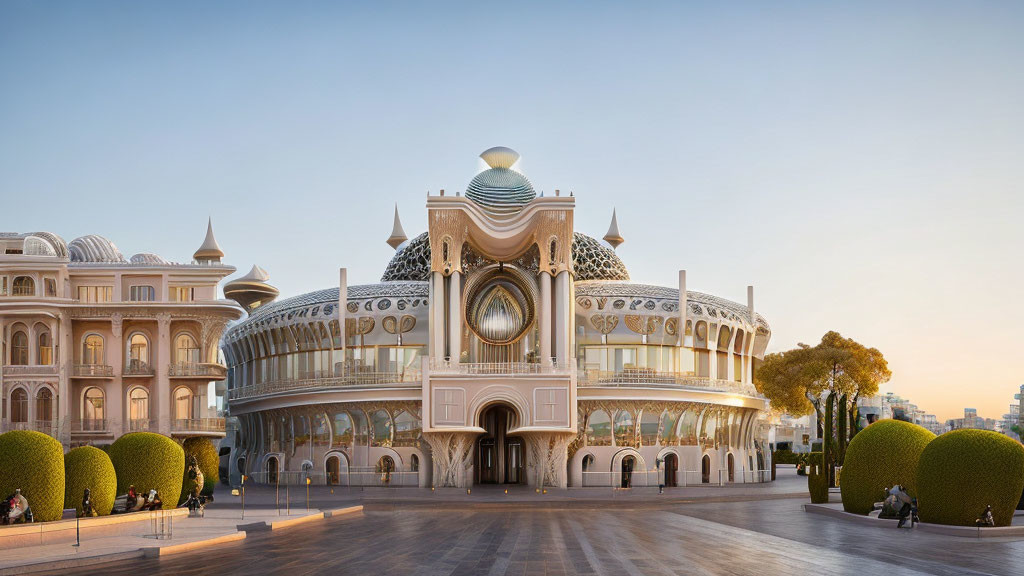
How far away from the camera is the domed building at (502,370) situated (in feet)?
196

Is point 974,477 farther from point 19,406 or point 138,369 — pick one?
point 19,406

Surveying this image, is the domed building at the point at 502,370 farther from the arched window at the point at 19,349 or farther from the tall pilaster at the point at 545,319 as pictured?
the arched window at the point at 19,349

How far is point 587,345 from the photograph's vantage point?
2670 inches

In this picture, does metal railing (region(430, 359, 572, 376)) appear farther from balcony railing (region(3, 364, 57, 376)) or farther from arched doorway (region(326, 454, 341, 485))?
balcony railing (region(3, 364, 57, 376))

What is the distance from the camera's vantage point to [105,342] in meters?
55.9

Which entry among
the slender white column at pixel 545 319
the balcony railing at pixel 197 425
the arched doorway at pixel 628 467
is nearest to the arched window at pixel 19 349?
the balcony railing at pixel 197 425

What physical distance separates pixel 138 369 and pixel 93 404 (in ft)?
9.72

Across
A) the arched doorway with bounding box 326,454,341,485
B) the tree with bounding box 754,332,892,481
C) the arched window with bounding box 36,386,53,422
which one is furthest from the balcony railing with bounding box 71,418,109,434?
the tree with bounding box 754,332,892,481

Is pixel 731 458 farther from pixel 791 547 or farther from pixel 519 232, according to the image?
pixel 791 547

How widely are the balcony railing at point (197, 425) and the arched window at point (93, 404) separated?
379 cm

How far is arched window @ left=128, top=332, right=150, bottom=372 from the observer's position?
56125mm

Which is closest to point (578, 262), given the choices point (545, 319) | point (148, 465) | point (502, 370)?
point (545, 319)

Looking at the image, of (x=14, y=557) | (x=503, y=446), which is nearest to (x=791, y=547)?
(x=14, y=557)

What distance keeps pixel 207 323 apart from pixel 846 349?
4458 centimetres
